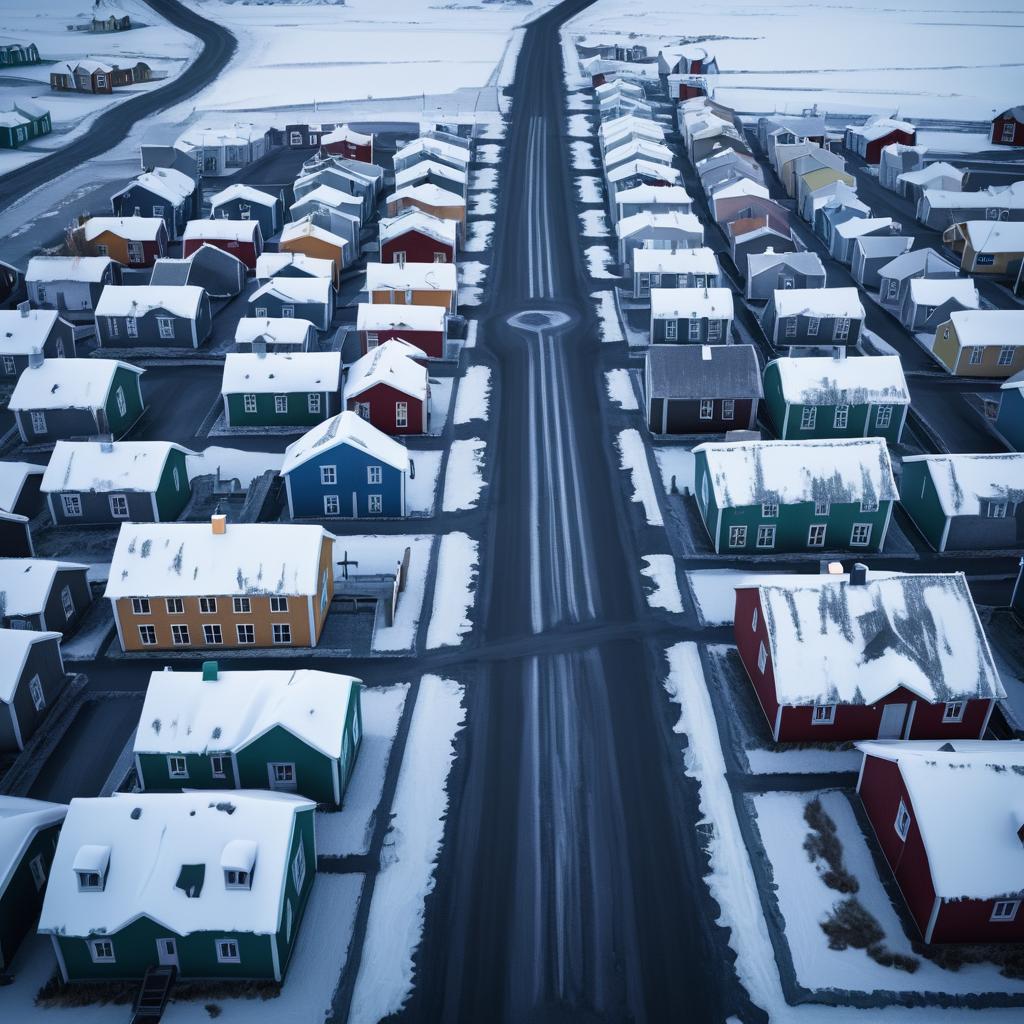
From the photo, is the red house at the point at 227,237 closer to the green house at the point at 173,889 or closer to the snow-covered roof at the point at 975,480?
the snow-covered roof at the point at 975,480

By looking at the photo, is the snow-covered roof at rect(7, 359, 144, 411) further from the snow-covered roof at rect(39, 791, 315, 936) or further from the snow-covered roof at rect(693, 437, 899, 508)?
the snow-covered roof at rect(39, 791, 315, 936)

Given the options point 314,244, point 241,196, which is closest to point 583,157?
point 241,196

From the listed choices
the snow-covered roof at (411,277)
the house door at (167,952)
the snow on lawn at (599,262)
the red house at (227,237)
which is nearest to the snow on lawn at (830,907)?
the house door at (167,952)

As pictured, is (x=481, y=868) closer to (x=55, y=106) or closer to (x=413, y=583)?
(x=413, y=583)

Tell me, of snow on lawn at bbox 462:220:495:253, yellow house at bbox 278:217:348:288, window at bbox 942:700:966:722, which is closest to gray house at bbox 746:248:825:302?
snow on lawn at bbox 462:220:495:253

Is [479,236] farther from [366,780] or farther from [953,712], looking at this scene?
[953,712]

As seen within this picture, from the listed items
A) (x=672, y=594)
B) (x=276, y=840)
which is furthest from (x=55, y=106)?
(x=276, y=840)
